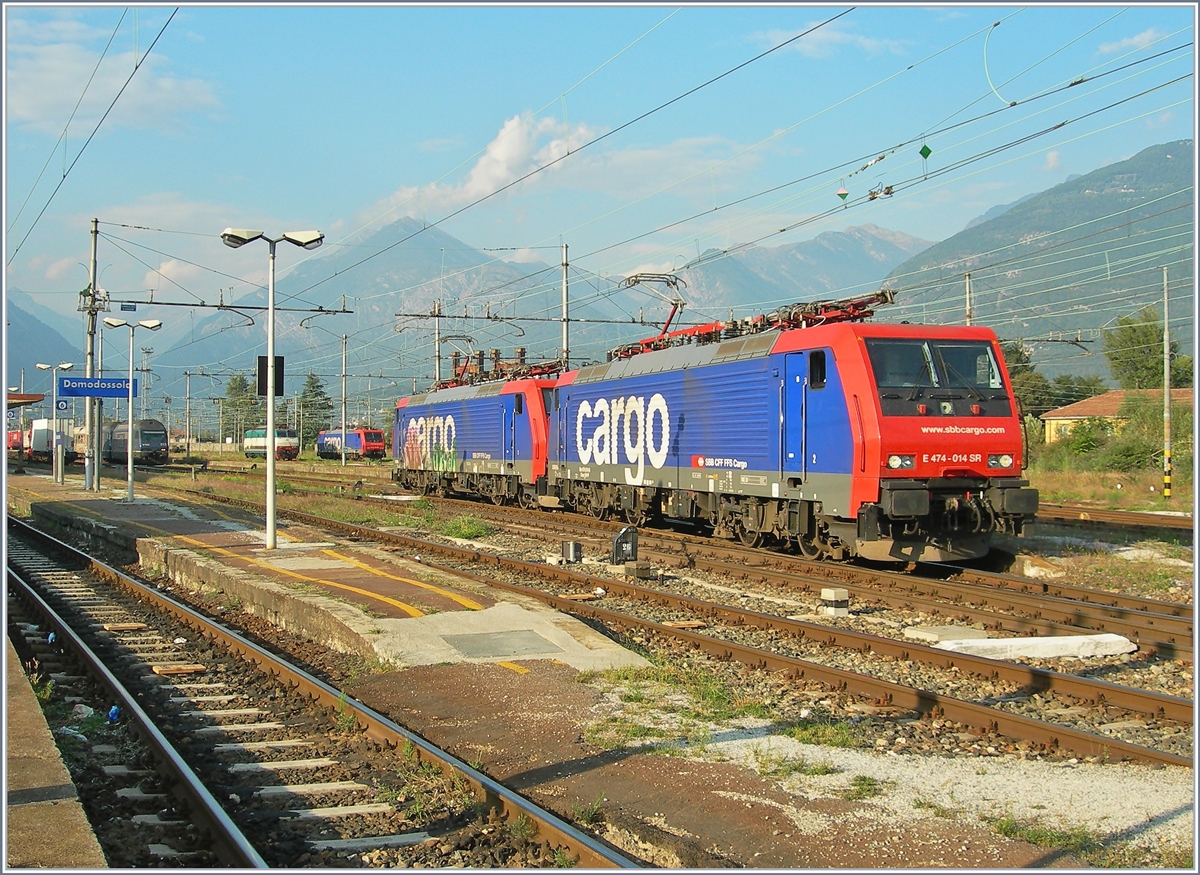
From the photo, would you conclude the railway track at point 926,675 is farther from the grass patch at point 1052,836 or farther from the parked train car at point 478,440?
the parked train car at point 478,440

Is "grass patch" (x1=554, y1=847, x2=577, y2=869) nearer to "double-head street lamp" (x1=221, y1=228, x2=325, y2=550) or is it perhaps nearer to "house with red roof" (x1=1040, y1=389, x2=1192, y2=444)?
"double-head street lamp" (x1=221, y1=228, x2=325, y2=550)

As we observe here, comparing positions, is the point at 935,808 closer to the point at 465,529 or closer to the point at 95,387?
the point at 465,529

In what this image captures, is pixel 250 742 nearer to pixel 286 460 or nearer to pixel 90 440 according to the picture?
pixel 90 440

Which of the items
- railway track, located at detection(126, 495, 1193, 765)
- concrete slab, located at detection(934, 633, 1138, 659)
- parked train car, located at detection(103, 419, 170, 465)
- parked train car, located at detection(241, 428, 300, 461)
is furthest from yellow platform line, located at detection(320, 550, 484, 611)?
parked train car, located at detection(241, 428, 300, 461)

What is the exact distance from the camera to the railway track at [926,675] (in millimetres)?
7234

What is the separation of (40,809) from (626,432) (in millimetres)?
16342

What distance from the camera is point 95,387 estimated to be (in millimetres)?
31453

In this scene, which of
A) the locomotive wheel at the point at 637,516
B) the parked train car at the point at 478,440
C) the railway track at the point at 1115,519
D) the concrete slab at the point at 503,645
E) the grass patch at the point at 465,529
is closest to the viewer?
the concrete slab at the point at 503,645

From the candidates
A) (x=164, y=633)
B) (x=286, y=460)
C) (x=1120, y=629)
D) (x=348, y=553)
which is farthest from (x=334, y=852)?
(x=286, y=460)

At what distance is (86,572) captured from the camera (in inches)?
720

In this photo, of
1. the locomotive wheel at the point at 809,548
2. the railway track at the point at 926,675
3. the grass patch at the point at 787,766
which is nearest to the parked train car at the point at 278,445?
the locomotive wheel at the point at 809,548

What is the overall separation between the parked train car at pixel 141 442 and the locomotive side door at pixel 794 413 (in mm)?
53963

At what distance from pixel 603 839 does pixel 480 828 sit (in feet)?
2.31

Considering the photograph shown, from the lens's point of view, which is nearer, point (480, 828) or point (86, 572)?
point (480, 828)
